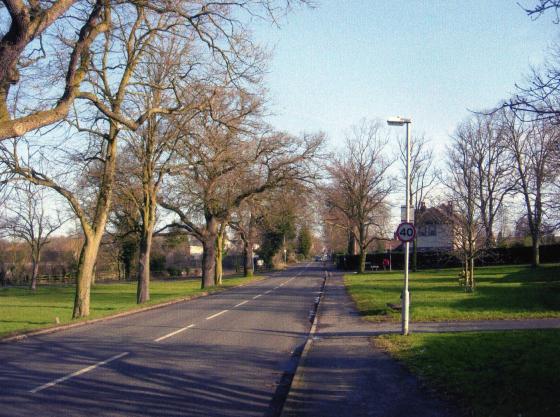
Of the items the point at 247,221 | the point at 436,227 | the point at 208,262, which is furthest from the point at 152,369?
the point at 436,227

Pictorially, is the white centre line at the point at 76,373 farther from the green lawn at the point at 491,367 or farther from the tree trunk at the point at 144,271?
the tree trunk at the point at 144,271

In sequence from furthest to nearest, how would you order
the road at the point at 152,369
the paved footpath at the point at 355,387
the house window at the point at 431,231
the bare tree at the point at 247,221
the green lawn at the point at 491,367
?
1. the house window at the point at 431,231
2. the bare tree at the point at 247,221
3. the road at the point at 152,369
4. the paved footpath at the point at 355,387
5. the green lawn at the point at 491,367

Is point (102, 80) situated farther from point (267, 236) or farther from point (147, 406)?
point (267, 236)

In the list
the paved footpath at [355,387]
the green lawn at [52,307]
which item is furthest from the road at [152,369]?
the green lawn at [52,307]

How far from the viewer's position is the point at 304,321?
62.0 ft

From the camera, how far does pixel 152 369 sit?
32.5 feet

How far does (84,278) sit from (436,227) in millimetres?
55157

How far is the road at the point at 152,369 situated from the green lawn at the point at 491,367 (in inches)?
94.1

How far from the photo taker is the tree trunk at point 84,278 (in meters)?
23.0

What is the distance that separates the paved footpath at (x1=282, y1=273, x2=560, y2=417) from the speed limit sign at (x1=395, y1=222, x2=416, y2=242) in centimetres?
249

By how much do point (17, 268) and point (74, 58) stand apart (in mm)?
74827

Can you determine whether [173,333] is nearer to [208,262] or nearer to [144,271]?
[144,271]

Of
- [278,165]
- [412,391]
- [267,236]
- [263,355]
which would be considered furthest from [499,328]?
[267,236]

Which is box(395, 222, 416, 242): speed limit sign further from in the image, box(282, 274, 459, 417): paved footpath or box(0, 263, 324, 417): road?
box(0, 263, 324, 417): road
